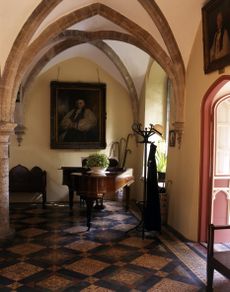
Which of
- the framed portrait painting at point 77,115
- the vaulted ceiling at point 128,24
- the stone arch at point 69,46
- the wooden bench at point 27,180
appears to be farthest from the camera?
the framed portrait painting at point 77,115

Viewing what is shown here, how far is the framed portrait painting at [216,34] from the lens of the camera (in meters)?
3.86

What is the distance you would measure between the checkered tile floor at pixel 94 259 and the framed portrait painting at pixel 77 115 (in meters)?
2.40

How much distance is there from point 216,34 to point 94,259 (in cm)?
324

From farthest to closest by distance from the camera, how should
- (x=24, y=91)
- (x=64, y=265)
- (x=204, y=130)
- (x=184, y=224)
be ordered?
(x=24, y=91)
(x=184, y=224)
(x=204, y=130)
(x=64, y=265)

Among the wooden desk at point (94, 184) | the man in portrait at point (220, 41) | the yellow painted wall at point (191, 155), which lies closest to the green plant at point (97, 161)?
the wooden desk at point (94, 184)

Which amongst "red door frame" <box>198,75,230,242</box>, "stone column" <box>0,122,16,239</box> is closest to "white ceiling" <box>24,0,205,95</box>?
"red door frame" <box>198,75,230,242</box>

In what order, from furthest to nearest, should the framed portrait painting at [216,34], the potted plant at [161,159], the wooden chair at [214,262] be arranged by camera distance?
the potted plant at [161,159]
the framed portrait painting at [216,34]
the wooden chair at [214,262]

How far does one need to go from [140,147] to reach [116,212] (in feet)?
6.05

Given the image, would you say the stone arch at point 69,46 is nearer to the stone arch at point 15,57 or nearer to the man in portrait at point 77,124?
the man in portrait at point 77,124

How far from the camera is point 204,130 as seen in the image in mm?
4652

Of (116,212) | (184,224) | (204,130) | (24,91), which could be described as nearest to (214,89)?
(204,130)

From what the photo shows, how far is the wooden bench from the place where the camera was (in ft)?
24.0

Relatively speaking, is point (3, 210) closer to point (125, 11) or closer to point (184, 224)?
point (184, 224)

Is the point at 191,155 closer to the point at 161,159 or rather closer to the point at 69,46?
the point at 161,159
